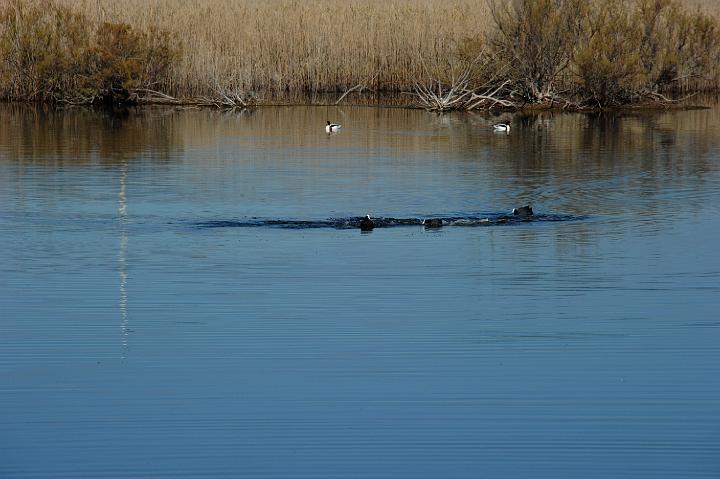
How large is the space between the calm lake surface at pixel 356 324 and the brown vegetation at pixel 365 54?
1258 cm

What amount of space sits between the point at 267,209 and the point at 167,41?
61.6 ft

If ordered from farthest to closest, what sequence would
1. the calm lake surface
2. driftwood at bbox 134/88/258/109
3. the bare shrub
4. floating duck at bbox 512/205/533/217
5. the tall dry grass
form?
the tall dry grass
driftwood at bbox 134/88/258/109
the bare shrub
floating duck at bbox 512/205/533/217
the calm lake surface

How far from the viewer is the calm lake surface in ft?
21.9

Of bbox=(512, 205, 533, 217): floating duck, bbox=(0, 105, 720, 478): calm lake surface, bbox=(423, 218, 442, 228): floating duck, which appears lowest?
bbox=(0, 105, 720, 478): calm lake surface

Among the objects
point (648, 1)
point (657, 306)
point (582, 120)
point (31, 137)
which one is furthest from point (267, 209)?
point (648, 1)

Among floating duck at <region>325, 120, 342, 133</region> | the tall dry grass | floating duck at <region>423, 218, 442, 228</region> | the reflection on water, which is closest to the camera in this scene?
the reflection on water

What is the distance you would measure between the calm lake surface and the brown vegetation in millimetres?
12577

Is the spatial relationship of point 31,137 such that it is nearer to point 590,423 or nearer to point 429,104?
point 429,104

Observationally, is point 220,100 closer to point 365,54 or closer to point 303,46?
point 303,46

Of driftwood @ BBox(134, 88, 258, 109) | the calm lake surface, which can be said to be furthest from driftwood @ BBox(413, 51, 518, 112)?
the calm lake surface

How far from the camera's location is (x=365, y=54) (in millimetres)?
34312

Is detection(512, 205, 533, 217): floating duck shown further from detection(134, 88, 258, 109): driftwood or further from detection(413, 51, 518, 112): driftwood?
detection(134, 88, 258, 109): driftwood

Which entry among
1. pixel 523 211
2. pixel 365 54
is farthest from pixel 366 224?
pixel 365 54

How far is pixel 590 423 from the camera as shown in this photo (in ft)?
23.1
